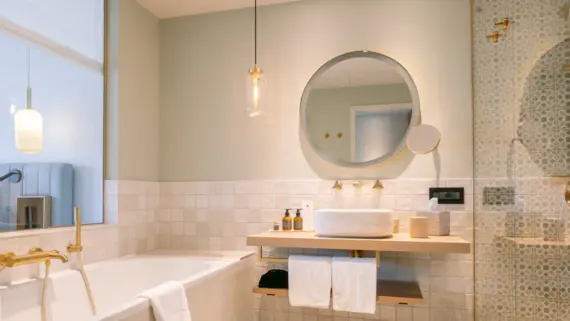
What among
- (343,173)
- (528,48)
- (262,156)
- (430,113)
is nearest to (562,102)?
(528,48)

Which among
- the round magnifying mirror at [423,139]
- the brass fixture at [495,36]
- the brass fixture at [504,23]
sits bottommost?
the round magnifying mirror at [423,139]

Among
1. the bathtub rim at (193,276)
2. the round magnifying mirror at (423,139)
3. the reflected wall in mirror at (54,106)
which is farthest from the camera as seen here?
the round magnifying mirror at (423,139)

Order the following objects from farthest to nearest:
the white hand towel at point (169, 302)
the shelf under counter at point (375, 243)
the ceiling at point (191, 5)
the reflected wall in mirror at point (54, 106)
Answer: the ceiling at point (191, 5) < the reflected wall in mirror at point (54, 106) < the shelf under counter at point (375, 243) < the white hand towel at point (169, 302)

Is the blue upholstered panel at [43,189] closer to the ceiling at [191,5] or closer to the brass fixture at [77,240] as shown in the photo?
the brass fixture at [77,240]

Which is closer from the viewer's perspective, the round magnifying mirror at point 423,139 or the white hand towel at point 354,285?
the white hand towel at point 354,285

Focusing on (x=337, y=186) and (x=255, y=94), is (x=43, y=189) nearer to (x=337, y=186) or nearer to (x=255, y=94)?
(x=255, y=94)

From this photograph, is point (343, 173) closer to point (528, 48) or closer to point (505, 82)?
point (505, 82)

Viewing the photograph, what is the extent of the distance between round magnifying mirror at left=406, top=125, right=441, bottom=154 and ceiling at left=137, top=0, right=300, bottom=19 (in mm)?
1305

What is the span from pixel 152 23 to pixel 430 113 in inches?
83.6

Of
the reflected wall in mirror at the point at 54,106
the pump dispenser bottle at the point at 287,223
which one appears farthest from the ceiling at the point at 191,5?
the pump dispenser bottle at the point at 287,223

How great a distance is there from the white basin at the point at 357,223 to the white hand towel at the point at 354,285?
0.17 metres

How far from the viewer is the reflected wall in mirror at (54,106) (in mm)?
2369

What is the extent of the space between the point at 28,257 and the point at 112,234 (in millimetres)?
803

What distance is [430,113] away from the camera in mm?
2809
